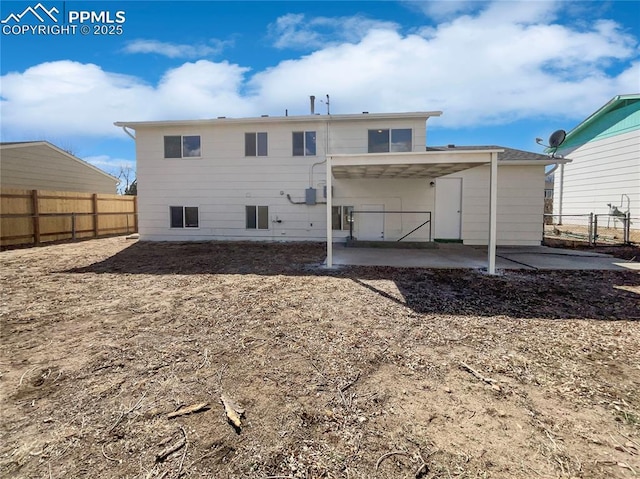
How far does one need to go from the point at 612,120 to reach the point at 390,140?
10543mm

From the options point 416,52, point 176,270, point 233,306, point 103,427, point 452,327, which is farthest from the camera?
point 416,52

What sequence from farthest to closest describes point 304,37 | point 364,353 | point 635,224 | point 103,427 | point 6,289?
point 635,224, point 304,37, point 6,289, point 364,353, point 103,427

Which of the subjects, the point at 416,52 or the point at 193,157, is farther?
the point at 193,157

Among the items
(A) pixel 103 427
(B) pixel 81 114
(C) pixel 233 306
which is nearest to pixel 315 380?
(A) pixel 103 427

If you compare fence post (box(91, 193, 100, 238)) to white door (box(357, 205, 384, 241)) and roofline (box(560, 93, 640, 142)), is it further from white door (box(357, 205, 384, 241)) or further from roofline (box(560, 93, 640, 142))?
roofline (box(560, 93, 640, 142))

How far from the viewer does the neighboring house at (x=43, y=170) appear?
1369 centimetres

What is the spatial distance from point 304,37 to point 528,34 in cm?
612

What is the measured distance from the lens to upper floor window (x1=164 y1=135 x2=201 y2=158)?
12.5 metres

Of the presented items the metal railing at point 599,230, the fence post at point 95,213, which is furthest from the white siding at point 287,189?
the fence post at point 95,213

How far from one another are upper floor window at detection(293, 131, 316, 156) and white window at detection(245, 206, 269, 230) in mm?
2458

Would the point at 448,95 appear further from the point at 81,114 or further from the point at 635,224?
the point at 81,114

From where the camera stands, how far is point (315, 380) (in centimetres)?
269

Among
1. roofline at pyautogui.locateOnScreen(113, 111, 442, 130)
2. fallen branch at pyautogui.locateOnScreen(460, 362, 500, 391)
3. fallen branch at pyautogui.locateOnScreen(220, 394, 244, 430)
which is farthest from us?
roofline at pyautogui.locateOnScreen(113, 111, 442, 130)

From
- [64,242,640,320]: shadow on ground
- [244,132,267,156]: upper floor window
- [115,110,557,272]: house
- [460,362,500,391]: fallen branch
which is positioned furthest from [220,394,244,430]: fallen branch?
[244,132,267,156]: upper floor window
